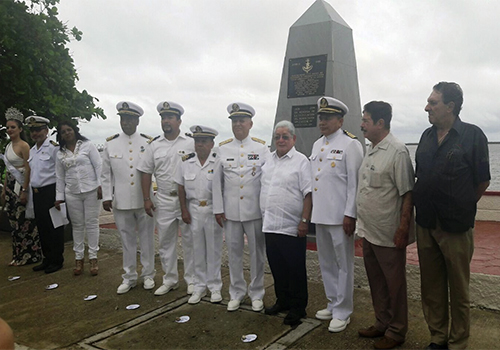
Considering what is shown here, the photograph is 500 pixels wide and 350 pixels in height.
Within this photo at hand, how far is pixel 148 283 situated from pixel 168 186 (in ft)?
3.50

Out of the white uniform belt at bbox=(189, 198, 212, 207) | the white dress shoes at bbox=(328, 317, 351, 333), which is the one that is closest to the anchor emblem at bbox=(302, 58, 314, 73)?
the white uniform belt at bbox=(189, 198, 212, 207)

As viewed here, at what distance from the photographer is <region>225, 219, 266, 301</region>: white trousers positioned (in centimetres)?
391

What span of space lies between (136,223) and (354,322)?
8.22ft

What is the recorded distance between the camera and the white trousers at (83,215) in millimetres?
5207

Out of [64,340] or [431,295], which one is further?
[64,340]

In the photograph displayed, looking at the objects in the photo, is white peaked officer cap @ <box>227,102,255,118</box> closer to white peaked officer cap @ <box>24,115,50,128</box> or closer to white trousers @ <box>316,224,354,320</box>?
white trousers @ <box>316,224,354,320</box>

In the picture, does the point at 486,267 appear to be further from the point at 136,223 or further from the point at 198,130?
the point at 136,223

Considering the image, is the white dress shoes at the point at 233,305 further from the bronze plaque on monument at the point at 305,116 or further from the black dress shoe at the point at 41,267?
the black dress shoe at the point at 41,267

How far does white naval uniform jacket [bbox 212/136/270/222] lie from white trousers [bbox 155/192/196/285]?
0.62m

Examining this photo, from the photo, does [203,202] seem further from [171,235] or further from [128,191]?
[128,191]

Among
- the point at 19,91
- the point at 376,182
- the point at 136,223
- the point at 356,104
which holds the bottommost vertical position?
the point at 136,223

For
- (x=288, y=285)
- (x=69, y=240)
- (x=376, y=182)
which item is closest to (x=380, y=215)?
(x=376, y=182)

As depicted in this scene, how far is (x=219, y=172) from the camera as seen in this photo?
13.2ft

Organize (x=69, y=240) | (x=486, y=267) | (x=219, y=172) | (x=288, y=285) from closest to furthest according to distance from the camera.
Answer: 1. (x=288, y=285)
2. (x=219, y=172)
3. (x=486, y=267)
4. (x=69, y=240)
